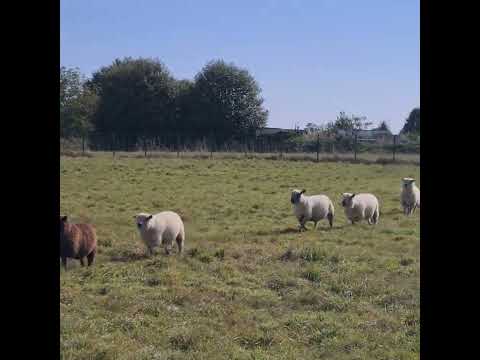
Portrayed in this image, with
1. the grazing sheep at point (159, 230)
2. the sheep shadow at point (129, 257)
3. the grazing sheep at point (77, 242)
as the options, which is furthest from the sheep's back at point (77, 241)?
the grazing sheep at point (159, 230)

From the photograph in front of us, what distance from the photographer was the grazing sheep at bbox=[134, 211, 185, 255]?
877 cm

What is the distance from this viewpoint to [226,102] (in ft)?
162

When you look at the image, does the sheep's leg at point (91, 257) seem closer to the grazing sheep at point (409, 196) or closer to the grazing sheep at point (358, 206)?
the grazing sheep at point (358, 206)

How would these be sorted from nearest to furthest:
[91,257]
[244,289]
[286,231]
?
[244,289] < [91,257] < [286,231]

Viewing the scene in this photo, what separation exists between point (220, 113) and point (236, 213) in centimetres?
3460

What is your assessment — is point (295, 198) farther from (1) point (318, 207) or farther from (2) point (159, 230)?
(2) point (159, 230)

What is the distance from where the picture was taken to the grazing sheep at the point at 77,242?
7.88m

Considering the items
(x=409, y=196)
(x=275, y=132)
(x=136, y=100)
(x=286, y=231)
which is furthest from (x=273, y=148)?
(x=286, y=231)

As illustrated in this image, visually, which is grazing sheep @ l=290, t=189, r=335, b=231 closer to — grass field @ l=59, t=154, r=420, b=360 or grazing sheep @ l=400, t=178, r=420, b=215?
grass field @ l=59, t=154, r=420, b=360

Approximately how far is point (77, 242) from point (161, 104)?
42.7 m
